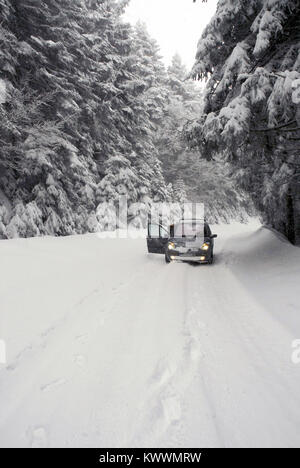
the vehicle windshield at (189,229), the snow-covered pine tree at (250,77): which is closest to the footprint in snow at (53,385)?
the snow-covered pine tree at (250,77)

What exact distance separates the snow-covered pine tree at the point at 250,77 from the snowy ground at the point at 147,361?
3734mm

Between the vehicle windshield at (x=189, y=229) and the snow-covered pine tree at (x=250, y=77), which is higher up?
the snow-covered pine tree at (x=250, y=77)

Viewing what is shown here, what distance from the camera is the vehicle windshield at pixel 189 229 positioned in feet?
38.0

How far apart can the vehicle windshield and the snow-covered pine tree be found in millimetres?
3472

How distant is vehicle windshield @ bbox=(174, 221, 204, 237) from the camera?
11.6 m

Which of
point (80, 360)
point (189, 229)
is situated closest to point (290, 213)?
point (189, 229)

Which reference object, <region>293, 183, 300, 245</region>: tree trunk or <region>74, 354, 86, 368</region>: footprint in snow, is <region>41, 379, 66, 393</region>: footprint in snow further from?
<region>293, 183, 300, 245</region>: tree trunk

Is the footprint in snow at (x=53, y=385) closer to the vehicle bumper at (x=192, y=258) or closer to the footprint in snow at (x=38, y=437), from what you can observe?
the footprint in snow at (x=38, y=437)

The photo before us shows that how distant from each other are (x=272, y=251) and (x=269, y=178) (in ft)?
13.9

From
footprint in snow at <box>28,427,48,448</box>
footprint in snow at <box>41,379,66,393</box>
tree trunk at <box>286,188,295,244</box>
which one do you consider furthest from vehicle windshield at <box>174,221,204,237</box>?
footprint in snow at <box>28,427,48,448</box>

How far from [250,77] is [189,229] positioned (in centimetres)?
642

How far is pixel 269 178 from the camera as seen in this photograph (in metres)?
13.3
